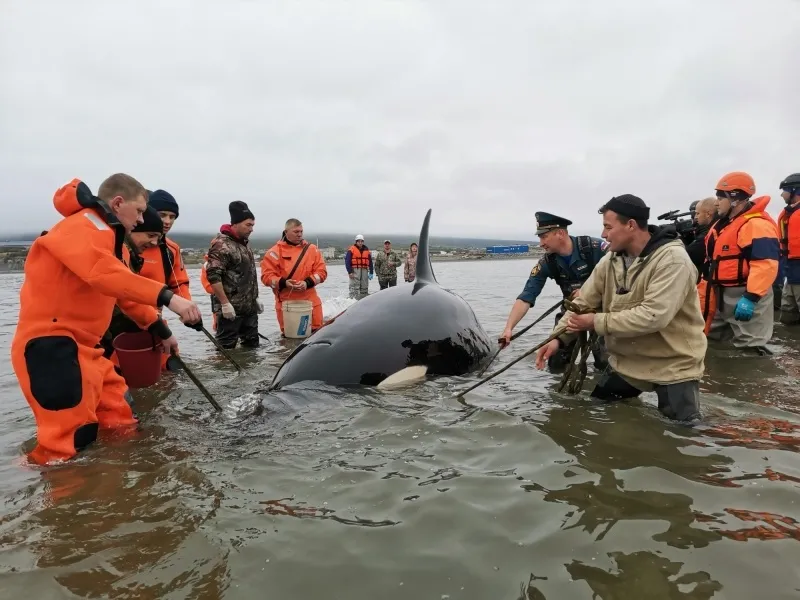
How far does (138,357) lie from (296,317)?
14.1 feet

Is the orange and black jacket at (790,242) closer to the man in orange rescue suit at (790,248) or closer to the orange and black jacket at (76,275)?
the man in orange rescue suit at (790,248)

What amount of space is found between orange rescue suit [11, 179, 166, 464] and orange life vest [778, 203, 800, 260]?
37.5 ft

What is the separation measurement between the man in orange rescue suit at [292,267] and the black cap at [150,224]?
4549mm

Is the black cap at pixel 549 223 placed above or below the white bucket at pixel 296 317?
above

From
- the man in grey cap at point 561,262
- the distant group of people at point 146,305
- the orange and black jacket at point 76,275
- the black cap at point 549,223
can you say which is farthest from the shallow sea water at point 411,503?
the black cap at point 549,223

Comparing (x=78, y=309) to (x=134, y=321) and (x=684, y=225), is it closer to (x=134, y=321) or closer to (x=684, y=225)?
(x=134, y=321)

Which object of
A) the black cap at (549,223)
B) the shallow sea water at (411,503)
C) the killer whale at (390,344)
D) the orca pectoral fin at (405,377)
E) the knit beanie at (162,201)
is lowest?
the shallow sea water at (411,503)

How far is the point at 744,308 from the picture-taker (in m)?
7.93

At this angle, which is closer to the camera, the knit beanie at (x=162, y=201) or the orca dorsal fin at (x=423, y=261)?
the knit beanie at (x=162, y=201)

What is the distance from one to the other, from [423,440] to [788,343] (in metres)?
8.15

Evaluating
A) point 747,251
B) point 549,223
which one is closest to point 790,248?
point 747,251

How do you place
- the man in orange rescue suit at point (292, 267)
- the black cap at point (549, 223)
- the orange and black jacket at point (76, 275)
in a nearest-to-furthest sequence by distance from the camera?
1. the orange and black jacket at point (76, 275)
2. the black cap at point (549, 223)
3. the man in orange rescue suit at point (292, 267)

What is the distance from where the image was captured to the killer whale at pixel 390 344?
19.2 feet

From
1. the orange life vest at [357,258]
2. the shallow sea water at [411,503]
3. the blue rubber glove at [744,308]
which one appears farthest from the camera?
the orange life vest at [357,258]
